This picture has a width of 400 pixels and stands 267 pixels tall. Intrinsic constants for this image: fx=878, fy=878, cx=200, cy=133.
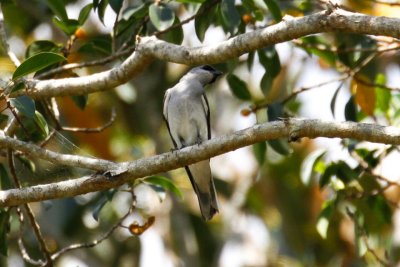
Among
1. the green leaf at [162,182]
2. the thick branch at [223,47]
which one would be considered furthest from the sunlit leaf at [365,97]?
the thick branch at [223,47]

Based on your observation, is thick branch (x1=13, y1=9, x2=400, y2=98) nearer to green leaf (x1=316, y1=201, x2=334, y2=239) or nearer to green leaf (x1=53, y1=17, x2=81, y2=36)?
green leaf (x1=53, y1=17, x2=81, y2=36)

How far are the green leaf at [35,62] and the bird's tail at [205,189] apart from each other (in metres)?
2.44

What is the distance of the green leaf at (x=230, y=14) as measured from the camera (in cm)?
631

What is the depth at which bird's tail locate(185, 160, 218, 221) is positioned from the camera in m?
7.40

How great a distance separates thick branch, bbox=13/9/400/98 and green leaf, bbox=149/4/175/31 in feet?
1.56

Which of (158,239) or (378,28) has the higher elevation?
(378,28)

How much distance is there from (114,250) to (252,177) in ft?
6.62

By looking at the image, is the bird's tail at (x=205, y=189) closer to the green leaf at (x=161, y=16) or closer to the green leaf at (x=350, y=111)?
A: the green leaf at (x=350, y=111)

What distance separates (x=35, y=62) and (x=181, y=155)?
1.05 meters

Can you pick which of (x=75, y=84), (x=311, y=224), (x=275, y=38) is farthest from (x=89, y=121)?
(x=275, y=38)

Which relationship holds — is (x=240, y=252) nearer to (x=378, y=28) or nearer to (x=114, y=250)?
(x=114, y=250)

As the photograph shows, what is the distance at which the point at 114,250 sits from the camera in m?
11.3

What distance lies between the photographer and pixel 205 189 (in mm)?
7496

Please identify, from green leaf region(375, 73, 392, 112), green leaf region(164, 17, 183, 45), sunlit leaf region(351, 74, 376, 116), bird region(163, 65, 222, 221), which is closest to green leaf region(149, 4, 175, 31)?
green leaf region(164, 17, 183, 45)
